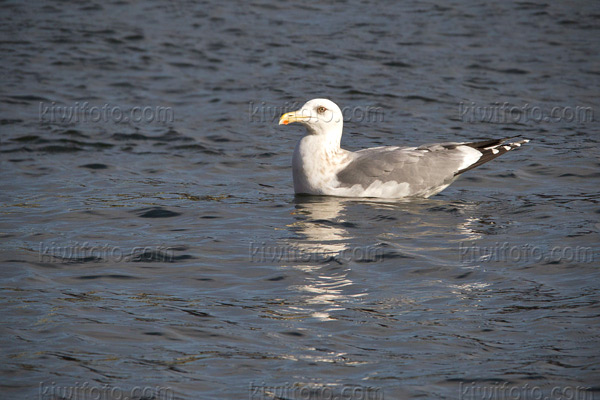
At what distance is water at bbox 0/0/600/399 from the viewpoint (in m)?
6.34

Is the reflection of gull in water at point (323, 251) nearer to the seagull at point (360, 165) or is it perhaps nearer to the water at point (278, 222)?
the water at point (278, 222)

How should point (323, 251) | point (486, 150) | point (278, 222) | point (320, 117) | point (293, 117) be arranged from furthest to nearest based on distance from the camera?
point (486, 150), point (320, 117), point (293, 117), point (278, 222), point (323, 251)

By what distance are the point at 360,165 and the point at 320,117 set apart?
0.77 meters

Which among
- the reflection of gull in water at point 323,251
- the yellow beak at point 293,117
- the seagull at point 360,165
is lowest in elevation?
the reflection of gull in water at point 323,251

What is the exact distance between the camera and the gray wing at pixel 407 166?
10.6 m

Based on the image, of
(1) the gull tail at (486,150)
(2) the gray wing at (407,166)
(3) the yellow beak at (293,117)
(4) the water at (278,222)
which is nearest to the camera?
(4) the water at (278,222)

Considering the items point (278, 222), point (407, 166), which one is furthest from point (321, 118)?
point (278, 222)

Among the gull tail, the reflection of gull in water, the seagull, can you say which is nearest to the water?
the reflection of gull in water

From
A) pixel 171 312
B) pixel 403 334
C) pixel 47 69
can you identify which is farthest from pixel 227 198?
pixel 47 69

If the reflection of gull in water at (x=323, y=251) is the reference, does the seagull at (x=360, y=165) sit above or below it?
above

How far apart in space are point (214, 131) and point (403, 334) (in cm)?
795

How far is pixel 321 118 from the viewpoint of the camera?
10.8 m

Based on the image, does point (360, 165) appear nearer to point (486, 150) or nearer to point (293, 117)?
point (293, 117)

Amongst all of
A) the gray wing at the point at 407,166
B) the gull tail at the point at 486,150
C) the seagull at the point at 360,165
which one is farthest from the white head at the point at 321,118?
the gull tail at the point at 486,150
